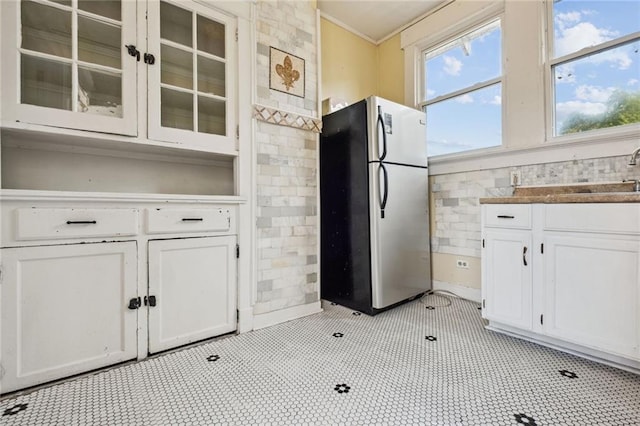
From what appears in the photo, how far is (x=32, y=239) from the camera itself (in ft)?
4.48

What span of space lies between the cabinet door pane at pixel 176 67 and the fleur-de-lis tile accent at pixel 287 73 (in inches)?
25.2

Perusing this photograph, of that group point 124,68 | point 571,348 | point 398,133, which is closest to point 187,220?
point 124,68

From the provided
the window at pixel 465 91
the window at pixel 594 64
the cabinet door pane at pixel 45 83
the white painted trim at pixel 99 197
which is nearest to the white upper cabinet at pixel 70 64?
the cabinet door pane at pixel 45 83

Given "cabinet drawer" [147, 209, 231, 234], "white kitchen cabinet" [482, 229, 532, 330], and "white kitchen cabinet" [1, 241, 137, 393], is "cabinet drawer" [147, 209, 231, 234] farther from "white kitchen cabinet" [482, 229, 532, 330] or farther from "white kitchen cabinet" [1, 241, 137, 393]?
"white kitchen cabinet" [482, 229, 532, 330]

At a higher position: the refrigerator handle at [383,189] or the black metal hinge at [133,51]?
the black metal hinge at [133,51]

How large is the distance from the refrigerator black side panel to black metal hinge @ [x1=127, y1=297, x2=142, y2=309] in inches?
60.3

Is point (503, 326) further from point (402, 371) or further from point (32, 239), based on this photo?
point (32, 239)

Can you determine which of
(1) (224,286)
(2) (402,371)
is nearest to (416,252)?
(2) (402,371)

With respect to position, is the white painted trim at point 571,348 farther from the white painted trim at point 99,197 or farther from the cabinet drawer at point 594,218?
the white painted trim at point 99,197

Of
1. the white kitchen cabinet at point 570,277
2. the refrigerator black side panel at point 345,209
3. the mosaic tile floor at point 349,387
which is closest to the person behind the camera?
the mosaic tile floor at point 349,387

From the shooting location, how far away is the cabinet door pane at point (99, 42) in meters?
1.57

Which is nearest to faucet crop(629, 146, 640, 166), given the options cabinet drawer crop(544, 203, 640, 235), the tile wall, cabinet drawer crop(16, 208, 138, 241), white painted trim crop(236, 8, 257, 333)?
cabinet drawer crop(544, 203, 640, 235)

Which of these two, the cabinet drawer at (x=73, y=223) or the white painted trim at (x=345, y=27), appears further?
the white painted trim at (x=345, y=27)

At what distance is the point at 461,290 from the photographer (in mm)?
2711
